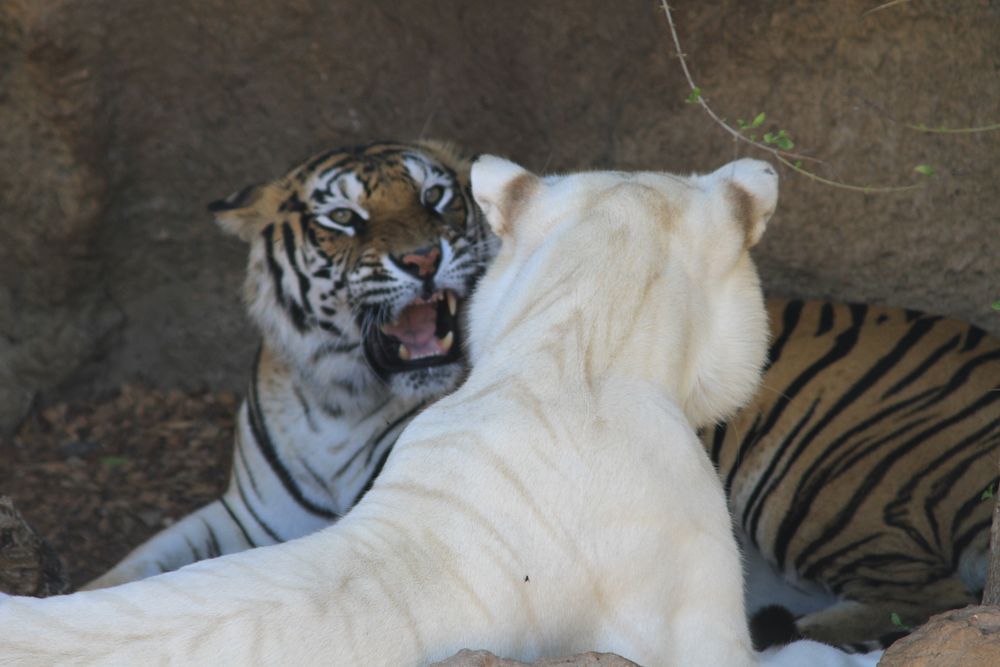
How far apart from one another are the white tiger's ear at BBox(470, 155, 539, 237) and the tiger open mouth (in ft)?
4.59

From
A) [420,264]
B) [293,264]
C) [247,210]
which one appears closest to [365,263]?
[420,264]

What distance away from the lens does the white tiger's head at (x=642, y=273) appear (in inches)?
84.9

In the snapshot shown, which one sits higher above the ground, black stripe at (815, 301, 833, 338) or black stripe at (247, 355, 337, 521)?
black stripe at (815, 301, 833, 338)

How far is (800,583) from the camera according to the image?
3.56 meters

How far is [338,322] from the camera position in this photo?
12.9ft

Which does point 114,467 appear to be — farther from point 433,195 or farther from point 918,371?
point 918,371

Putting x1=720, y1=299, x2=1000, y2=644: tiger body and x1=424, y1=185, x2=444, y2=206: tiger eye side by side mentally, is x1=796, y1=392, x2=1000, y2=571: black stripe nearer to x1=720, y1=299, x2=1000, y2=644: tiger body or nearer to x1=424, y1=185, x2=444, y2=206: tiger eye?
x1=720, y1=299, x2=1000, y2=644: tiger body

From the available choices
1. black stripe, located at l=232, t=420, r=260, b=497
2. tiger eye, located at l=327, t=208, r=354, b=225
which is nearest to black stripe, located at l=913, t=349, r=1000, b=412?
tiger eye, located at l=327, t=208, r=354, b=225

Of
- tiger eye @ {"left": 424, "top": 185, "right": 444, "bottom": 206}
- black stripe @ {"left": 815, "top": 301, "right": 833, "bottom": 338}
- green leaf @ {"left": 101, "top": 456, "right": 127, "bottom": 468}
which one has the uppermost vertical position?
tiger eye @ {"left": 424, "top": 185, "right": 444, "bottom": 206}

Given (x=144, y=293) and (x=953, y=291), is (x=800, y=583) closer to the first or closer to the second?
(x=953, y=291)

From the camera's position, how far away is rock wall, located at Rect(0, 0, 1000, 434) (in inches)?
159

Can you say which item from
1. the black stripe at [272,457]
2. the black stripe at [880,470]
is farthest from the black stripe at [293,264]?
the black stripe at [880,470]

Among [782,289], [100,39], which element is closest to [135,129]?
[100,39]

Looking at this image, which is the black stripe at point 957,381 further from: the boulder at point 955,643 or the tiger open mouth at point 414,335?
the boulder at point 955,643
